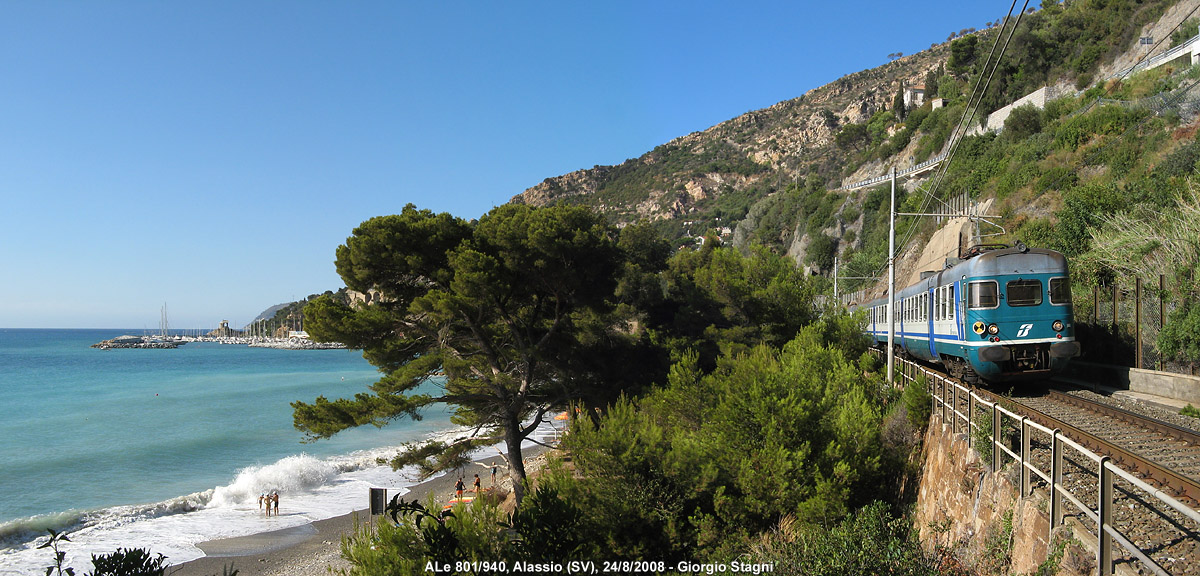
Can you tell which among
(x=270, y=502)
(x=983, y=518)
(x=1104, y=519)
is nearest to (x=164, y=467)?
(x=270, y=502)

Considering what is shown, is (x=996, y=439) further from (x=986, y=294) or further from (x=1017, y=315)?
(x=1017, y=315)

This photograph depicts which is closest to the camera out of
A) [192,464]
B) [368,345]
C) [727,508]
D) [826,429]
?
[727,508]

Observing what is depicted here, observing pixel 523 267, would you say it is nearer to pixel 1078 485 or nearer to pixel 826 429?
pixel 826 429

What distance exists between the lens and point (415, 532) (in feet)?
22.7

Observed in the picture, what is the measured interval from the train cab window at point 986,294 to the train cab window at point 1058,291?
100 cm

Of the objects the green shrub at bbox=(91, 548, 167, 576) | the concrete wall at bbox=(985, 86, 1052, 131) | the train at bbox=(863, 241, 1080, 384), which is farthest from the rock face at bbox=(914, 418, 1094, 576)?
the concrete wall at bbox=(985, 86, 1052, 131)

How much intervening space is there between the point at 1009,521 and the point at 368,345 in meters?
16.0

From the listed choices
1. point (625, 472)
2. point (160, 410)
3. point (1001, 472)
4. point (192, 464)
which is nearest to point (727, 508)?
point (625, 472)

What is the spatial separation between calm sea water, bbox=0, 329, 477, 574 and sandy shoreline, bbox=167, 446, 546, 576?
0.90m

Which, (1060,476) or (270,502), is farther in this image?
Result: (270,502)

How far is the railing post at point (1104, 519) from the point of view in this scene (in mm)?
3977

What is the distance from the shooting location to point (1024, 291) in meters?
12.1

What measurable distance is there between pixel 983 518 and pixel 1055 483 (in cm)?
210

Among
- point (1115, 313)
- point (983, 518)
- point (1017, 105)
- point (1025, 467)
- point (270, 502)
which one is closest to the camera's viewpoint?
point (1025, 467)
